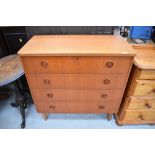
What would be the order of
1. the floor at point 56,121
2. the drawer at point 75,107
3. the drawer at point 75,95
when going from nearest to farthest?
the drawer at point 75,95, the drawer at point 75,107, the floor at point 56,121

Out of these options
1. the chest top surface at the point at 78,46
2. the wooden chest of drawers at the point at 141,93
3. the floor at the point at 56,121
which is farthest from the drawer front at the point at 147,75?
the floor at the point at 56,121

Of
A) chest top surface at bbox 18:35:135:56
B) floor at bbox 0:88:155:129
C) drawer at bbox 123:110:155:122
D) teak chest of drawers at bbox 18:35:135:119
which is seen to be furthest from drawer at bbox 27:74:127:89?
floor at bbox 0:88:155:129

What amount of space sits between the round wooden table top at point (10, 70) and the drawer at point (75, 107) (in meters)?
0.37

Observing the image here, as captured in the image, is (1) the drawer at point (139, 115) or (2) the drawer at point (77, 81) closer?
(2) the drawer at point (77, 81)

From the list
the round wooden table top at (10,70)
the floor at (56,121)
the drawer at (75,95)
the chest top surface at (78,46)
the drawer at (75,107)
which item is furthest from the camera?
the floor at (56,121)

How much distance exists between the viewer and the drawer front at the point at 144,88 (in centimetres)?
118

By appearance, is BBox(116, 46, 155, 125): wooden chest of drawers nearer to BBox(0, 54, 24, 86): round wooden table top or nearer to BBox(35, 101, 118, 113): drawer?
BBox(35, 101, 118, 113): drawer

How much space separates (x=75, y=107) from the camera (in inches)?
55.9

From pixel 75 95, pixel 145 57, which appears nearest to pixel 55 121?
pixel 75 95

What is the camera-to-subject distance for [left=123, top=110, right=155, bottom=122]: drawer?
1.39 meters

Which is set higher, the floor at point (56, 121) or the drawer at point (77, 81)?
the drawer at point (77, 81)

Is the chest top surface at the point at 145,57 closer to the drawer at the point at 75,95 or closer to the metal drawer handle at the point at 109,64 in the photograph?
the metal drawer handle at the point at 109,64

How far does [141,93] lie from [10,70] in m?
1.24

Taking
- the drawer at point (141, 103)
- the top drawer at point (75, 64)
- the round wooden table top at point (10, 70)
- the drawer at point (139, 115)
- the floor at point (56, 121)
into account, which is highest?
the top drawer at point (75, 64)
